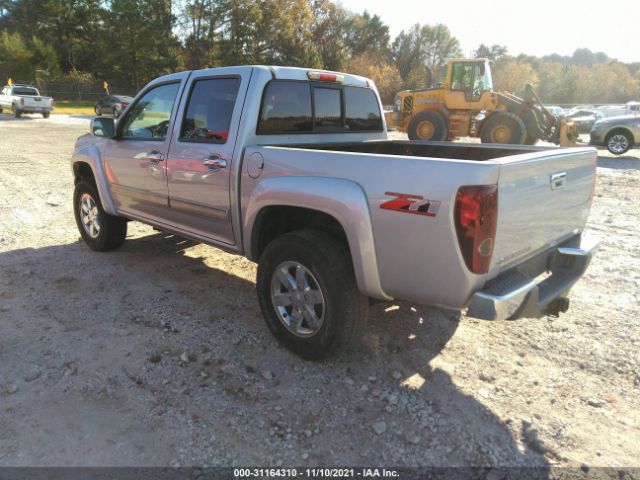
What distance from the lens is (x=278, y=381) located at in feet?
9.98

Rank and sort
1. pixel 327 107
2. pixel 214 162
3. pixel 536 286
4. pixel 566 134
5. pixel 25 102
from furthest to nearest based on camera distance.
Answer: pixel 25 102, pixel 566 134, pixel 327 107, pixel 214 162, pixel 536 286

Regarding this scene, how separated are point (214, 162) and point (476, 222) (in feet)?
6.83

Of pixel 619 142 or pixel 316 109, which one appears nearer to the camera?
pixel 316 109

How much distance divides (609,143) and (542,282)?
Result: 46.8ft

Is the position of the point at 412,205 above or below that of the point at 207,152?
below

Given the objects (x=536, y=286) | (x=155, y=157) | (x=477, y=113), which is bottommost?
(x=536, y=286)

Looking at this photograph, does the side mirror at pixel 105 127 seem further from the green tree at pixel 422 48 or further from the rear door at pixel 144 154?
the green tree at pixel 422 48

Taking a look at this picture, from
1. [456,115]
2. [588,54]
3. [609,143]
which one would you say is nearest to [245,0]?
[456,115]

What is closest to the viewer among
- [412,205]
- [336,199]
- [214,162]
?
[412,205]

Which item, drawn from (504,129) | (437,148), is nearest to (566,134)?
(504,129)

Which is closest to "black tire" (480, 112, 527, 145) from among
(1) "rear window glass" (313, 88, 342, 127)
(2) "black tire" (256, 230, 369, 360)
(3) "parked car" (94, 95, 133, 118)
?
(1) "rear window glass" (313, 88, 342, 127)

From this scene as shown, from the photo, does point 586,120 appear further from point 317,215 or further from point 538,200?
point 317,215

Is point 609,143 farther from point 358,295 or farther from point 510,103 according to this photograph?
point 358,295

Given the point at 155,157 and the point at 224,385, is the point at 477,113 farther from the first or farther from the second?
the point at 224,385
